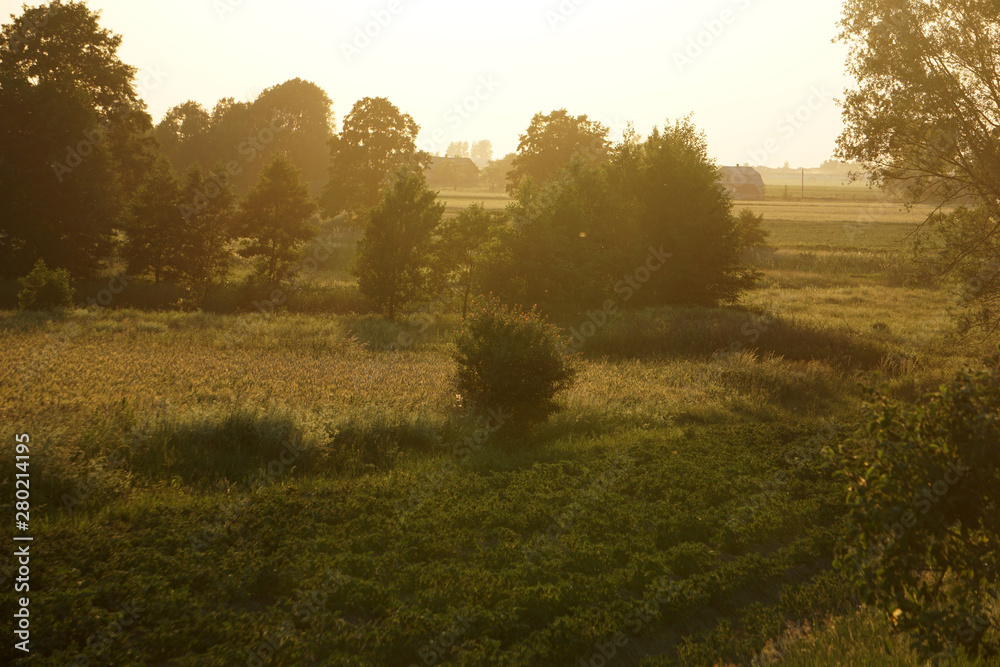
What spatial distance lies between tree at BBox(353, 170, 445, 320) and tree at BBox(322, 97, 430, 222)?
30.7 metres

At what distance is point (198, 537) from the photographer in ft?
26.1

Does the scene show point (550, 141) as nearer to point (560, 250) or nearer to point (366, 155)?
point (366, 155)

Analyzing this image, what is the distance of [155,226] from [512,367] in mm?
37023

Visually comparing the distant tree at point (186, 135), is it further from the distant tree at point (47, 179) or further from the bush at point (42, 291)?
the bush at point (42, 291)

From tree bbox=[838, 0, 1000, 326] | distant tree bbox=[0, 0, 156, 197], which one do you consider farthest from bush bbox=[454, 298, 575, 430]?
distant tree bbox=[0, 0, 156, 197]

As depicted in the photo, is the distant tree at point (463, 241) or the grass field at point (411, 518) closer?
the grass field at point (411, 518)

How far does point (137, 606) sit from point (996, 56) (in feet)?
86.0

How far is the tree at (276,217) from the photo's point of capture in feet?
145

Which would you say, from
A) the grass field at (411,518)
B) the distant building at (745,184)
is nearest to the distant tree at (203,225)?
the grass field at (411,518)

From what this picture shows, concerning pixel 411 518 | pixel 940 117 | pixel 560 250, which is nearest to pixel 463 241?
pixel 560 250

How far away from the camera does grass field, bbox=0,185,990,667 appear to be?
6469 millimetres

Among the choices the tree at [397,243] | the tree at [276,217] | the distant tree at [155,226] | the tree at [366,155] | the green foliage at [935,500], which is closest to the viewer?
the green foliage at [935,500]

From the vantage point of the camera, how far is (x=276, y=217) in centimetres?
4469

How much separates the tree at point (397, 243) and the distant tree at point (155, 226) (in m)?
14.7
